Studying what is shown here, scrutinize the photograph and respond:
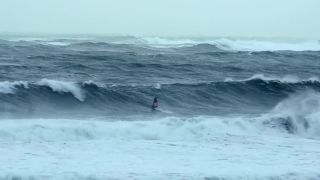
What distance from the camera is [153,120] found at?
48.2ft

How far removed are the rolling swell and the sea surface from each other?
36mm

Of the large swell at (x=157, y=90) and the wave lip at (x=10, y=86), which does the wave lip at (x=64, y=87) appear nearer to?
the large swell at (x=157, y=90)

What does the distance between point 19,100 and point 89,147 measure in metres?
6.17

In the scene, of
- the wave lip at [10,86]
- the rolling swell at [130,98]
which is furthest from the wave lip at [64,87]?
the wave lip at [10,86]

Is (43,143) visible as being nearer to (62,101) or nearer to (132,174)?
(132,174)

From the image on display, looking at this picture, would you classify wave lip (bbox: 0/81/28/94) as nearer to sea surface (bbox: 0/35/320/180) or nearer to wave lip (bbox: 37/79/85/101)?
sea surface (bbox: 0/35/320/180)

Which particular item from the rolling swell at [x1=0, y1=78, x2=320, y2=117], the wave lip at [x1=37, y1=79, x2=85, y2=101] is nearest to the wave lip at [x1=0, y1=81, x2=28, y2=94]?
the rolling swell at [x1=0, y1=78, x2=320, y2=117]

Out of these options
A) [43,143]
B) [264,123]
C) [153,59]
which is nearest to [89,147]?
[43,143]

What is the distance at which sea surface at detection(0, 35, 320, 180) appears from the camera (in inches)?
402

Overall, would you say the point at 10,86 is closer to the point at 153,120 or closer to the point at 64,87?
the point at 64,87

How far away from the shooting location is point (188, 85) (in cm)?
2116

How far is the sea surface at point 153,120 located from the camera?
1020 cm

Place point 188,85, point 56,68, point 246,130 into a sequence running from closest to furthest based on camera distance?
point 246,130 < point 188,85 < point 56,68

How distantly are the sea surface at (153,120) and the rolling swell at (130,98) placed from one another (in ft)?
0.12
